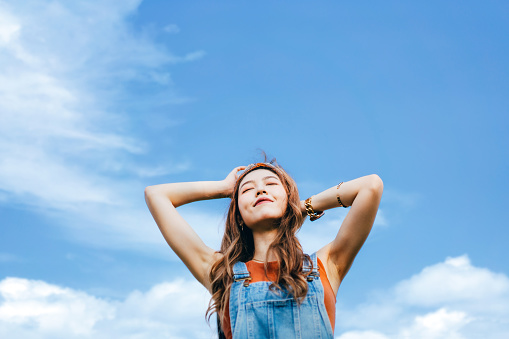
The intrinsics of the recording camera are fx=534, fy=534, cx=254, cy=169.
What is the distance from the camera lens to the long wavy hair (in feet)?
13.3

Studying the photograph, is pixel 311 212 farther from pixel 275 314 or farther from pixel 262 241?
pixel 275 314

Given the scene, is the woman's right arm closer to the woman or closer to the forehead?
the woman

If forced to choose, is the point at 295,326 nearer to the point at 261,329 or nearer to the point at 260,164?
the point at 261,329

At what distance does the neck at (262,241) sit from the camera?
174 inches

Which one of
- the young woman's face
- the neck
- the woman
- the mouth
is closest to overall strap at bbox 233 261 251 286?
the woman

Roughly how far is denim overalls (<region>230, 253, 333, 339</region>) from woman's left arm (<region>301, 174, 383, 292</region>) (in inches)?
14.9

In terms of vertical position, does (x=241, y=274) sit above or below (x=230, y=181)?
below

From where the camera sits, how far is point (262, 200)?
14.7ft

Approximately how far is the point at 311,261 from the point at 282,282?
1.03 ft

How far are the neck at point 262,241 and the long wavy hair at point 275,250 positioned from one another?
2.6 inches

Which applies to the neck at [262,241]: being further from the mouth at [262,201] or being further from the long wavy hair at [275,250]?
the mouth at [262,201]

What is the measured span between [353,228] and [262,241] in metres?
0.76

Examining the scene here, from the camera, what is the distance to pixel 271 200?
14.7 ft

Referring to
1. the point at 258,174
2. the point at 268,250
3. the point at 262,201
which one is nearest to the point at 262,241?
the point at 268,250
